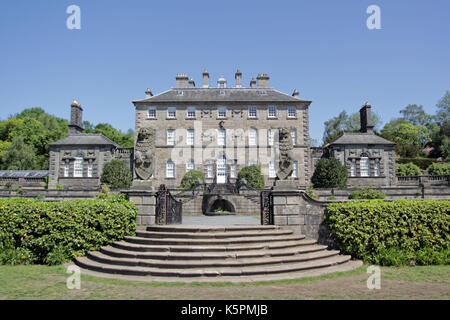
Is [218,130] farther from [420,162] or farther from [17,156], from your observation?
[17,156]

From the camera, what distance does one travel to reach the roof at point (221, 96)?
3588 centimetres

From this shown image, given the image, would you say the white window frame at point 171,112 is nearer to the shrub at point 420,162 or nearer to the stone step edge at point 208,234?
the stone step edge at point 208,234

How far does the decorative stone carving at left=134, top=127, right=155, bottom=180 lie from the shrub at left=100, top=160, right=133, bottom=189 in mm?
21570

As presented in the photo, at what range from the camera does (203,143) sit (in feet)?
117

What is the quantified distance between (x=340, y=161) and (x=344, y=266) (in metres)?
28.2

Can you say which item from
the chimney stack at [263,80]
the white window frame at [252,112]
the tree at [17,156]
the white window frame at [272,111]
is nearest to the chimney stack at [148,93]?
the white window frame at [252,112]

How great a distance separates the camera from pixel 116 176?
31750 mm

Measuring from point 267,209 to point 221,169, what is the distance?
974 inches

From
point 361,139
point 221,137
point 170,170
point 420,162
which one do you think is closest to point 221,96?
point 221,137

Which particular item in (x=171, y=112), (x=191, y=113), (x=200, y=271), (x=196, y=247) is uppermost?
(x=171, y=112)

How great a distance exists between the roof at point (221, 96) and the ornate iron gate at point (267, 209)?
25785 millimetres
